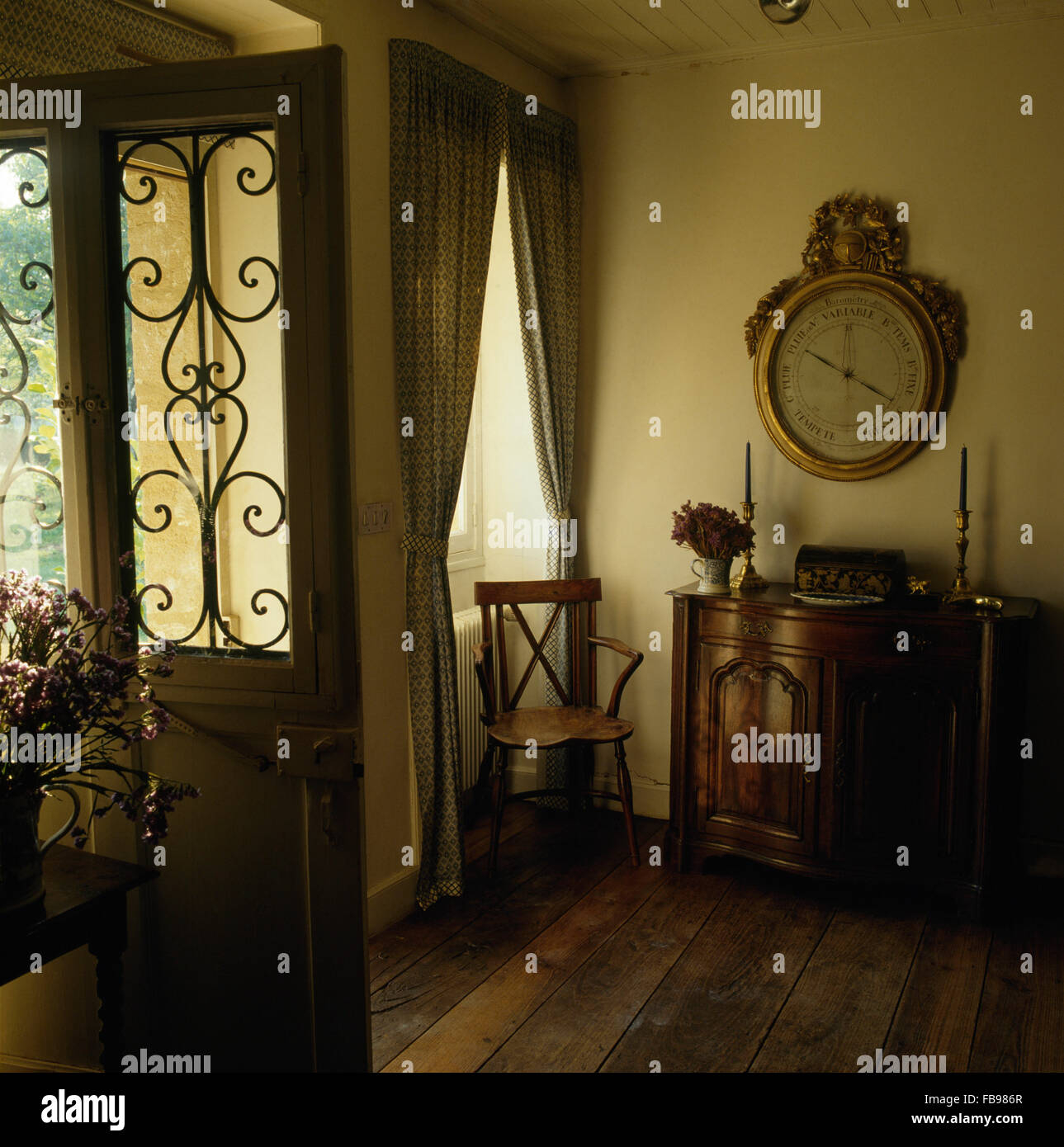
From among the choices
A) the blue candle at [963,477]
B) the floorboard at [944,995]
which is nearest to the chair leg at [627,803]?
the floorboard at [944,995]

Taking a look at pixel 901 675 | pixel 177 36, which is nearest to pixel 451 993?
pixel 901 675

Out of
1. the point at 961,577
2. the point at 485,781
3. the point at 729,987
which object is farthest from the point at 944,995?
the point at 485,781

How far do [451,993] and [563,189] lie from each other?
294cm

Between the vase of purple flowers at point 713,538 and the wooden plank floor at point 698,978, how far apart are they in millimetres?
1023

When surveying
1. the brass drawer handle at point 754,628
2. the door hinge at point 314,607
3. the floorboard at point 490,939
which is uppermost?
the door hinge at point 314,607

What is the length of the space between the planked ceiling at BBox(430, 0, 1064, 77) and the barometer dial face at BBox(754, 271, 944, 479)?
82 cm

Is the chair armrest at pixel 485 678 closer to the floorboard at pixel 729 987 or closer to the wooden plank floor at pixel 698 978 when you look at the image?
the wooden plank floor at pixel 698 978

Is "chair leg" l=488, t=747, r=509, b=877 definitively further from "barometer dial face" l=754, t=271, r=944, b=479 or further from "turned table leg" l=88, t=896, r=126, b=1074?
"turned table leg" l=88, t=896, r=126, b=1074

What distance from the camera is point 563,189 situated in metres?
4.14

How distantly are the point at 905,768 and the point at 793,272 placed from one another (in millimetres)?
1806

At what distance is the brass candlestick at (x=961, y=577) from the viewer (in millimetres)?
3403

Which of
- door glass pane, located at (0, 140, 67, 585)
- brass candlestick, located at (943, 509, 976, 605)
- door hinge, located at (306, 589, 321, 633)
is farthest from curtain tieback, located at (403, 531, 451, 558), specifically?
brass candlestick, located at (943, 509, 976, 605)

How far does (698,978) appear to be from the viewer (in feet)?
9.93
